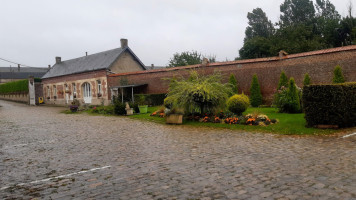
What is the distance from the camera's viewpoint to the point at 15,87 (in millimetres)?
44000

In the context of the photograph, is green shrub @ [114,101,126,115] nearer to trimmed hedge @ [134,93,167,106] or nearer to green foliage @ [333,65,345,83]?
trimmed hedge @ [134,93,167,106]

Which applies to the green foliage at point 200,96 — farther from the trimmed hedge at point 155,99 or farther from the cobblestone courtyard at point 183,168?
the trimmed hedge at point 155,99

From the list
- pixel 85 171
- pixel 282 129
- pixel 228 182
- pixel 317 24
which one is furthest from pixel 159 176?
pixel 317 24

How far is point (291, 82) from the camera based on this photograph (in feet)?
48.4

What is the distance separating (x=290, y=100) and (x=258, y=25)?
41.6 m

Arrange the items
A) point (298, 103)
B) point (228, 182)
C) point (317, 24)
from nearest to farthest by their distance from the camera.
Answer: point (228, 182) < point (298, 103) < point (317, 24)

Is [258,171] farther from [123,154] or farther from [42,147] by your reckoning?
[42,147]

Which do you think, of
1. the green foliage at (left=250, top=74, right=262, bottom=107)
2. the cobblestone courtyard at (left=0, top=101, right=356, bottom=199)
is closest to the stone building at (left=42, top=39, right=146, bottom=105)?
the green foliage at (left=250, top=74, right=262, bottom=107)

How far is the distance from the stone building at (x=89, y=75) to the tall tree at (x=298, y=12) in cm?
2962

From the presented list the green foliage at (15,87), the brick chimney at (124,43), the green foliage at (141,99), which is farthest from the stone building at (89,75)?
the green foliage at (141,99)

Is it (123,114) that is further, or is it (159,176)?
(123,114)

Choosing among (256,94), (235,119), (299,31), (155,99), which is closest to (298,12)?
(299,31)

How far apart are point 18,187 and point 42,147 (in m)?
3.80

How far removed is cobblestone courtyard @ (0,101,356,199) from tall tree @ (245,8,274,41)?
4736cm
